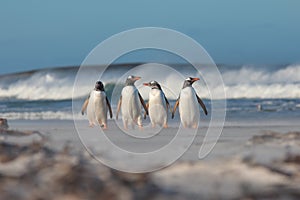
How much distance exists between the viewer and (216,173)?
18.8 feet

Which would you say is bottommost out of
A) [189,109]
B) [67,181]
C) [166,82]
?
[67,181]

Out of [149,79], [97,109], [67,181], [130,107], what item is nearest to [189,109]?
[130,107]

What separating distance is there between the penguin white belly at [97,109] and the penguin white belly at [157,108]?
0.86 metres

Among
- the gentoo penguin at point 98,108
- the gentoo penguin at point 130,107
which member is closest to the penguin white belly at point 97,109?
the gentoo penguin at point 98,108

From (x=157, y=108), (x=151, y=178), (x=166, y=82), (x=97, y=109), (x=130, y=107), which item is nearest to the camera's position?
(x=151, y=178)

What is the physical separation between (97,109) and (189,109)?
1705 millimetres

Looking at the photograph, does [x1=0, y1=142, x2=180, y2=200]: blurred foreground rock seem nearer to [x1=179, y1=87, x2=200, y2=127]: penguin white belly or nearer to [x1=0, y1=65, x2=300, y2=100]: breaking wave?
[x1=179, y1=87, x2=200, y2=127]: penguin white belly

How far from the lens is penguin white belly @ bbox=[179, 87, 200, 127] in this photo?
12.8m

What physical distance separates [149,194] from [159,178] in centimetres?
46

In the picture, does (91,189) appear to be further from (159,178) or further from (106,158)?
(106,158)

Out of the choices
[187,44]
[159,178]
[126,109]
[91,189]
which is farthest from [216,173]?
[126,109]

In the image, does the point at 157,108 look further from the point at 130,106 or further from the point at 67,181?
the point at 67,181

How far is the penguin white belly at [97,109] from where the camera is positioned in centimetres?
1340

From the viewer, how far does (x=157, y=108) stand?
1328 cm
